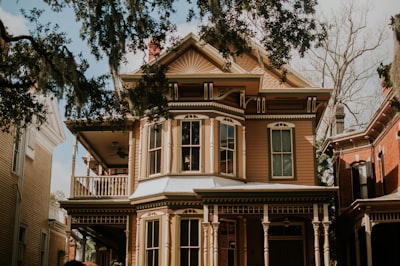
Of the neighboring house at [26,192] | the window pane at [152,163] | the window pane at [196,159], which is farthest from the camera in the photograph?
the neighboring house at [26,192]

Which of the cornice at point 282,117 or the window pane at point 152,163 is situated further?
the cornice at point 282,117

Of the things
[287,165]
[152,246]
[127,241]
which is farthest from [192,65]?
[127,241]

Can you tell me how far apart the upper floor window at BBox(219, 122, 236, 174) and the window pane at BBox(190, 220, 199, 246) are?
202cm

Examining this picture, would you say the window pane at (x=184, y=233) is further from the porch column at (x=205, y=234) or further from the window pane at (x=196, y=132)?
the window pane at (x=196, y=132)

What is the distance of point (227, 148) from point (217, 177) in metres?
1.18

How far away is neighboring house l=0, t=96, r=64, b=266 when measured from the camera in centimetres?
2173

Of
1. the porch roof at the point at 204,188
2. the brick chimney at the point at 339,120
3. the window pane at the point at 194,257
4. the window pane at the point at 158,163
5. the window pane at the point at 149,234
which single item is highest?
the brick chimney at the point at 339,120

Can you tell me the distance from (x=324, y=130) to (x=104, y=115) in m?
19.5

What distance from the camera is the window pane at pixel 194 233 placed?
18812 mm

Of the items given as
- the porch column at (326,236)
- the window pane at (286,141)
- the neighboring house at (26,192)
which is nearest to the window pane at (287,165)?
the window pane at (286,141)

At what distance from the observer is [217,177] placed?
19406 mm

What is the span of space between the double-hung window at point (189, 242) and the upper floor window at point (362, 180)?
25.6 feet

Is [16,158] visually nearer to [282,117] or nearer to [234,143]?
[234,143]

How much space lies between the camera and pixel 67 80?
12922 mm
